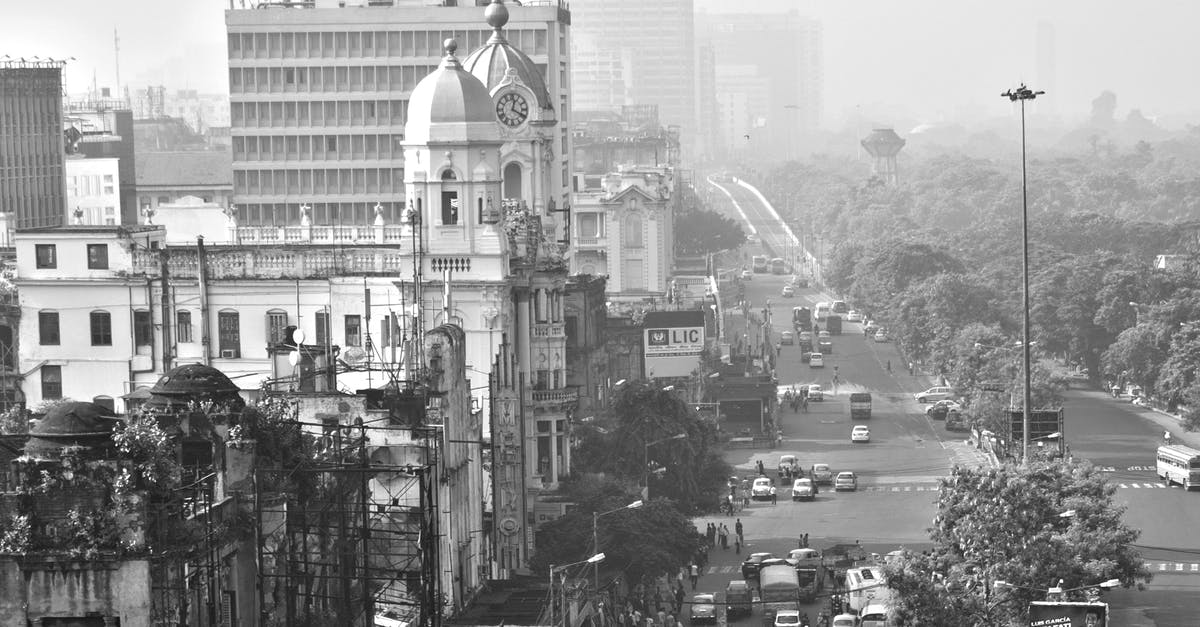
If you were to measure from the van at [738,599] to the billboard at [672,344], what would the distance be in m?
45.4

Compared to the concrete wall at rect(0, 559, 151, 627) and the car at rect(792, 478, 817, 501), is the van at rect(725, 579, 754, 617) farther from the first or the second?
the concrete wall at rect(0, 559, 151, 627)

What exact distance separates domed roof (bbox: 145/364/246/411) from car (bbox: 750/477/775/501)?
57462 mm

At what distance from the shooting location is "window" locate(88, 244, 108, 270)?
96438mm

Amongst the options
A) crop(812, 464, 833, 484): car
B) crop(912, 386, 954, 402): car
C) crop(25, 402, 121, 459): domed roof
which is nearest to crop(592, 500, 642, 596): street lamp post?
crop(812, 464, 833, 484): car

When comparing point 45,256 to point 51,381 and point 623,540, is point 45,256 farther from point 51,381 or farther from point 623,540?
point 623,540

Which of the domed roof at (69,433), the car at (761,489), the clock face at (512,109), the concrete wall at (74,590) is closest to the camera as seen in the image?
the concrete wall at (74,590)

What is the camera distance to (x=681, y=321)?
137 m

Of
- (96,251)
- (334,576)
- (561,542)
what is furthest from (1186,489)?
(334,576)

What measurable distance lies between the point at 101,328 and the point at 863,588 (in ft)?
103

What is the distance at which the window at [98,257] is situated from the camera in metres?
96.4

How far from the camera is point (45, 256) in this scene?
317 feet

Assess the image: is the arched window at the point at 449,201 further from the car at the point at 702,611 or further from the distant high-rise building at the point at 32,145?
the distant high-rise building at the point at 32,145

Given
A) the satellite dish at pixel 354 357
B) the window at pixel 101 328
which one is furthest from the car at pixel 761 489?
the satellite dish at pixel 354 357

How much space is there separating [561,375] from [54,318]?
1942 centimetres
